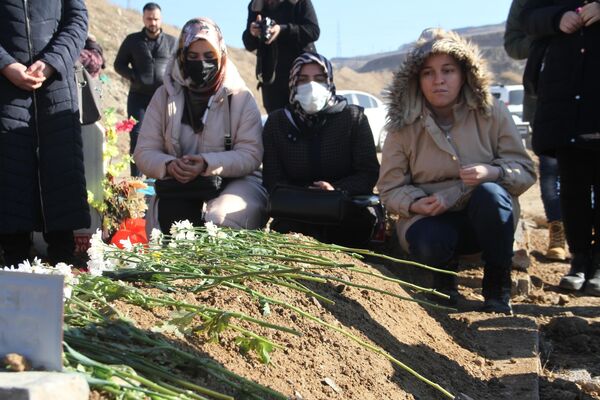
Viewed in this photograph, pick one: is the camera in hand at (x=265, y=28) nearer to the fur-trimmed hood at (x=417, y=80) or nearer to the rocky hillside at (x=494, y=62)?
the fur-trimmed hood at (x=417, y=80)

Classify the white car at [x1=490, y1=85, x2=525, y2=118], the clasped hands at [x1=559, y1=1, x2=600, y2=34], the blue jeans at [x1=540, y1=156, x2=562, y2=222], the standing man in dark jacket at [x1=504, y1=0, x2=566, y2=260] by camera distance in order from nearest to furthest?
the clasped hands at [x1=559, y1=1, x2=600, y2=34] → the standing man in dark jacket at [x1=504, y1=0, x2=566, y2=260] → the blue jeans at [x1=540, y1=156, x2=562, y2=222] → the white car at [x1=490, y1=85, x2=525, y2=118]

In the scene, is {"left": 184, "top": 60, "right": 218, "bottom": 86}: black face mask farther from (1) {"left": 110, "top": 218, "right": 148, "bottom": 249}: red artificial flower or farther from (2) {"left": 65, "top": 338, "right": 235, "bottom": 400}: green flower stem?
(2) {"left": 65, "top": 338, "right": 235, "bottom": 400}: green flower stem

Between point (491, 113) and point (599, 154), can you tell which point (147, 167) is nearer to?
point (491, 113)

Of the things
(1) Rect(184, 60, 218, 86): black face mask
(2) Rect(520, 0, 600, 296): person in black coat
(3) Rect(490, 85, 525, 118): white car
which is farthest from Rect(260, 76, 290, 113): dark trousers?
(3) Rect(490, 85, 525, 118): white car

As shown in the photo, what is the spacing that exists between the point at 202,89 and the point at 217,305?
258 centimetres

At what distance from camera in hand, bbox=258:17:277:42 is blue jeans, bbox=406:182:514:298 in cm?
244

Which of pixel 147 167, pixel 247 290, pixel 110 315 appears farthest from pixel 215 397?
pixel 147 167

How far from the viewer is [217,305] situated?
285 centimetres

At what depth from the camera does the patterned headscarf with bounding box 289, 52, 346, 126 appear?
17.4ft

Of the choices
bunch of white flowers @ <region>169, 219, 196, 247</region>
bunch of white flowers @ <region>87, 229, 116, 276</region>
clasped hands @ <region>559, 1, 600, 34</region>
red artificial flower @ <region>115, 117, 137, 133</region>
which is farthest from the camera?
red artificial flower @ <region>115, 117, 137, 133</region>

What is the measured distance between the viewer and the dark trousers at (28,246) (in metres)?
Result: 4.82

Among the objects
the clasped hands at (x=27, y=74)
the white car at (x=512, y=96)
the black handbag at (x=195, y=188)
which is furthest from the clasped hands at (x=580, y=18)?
the white car at (x=512, y=96)

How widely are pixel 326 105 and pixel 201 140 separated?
715 mm

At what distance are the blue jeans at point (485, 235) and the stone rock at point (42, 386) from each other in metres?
2.85
